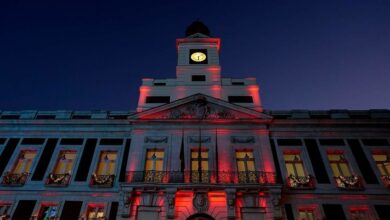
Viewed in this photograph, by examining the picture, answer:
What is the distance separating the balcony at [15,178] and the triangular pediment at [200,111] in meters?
6.99

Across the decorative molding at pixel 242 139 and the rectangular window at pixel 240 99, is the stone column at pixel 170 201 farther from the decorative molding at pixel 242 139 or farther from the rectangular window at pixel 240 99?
the rectangular window at pixel 240 99

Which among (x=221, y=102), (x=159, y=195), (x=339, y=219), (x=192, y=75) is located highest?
(x=192, y=75)

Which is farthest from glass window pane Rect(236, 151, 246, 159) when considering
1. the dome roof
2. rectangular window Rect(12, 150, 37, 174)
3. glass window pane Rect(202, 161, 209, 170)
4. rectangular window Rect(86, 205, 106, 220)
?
the dome roof

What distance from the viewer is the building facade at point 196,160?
14.2 metres

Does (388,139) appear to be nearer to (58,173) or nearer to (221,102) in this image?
(221,102)

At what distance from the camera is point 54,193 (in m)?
15.2

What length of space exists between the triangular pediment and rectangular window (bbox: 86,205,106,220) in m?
5.56

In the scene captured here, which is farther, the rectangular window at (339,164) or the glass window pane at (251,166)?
the rectangular window at (339,164)

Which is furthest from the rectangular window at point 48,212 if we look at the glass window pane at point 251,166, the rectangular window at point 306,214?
the rectangular window at point 306,214

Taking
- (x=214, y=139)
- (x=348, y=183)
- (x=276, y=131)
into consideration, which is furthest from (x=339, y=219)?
(x=214, y=139)

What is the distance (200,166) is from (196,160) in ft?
2.34

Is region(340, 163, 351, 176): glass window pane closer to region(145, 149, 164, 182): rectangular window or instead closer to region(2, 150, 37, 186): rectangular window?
region(145, 149, 164, 182): rectangular window

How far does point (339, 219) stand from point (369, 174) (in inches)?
139

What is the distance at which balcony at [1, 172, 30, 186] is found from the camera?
15.6 metres
